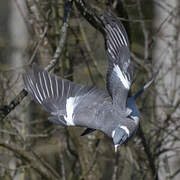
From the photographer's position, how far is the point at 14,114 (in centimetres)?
461

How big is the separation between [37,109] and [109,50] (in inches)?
140

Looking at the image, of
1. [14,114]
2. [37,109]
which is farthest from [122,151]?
[37,109]

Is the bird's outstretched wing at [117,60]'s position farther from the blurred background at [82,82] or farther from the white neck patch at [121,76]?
the blurred background at [82,82]

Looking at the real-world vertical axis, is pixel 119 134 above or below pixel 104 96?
A: below

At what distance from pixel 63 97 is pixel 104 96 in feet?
1.03

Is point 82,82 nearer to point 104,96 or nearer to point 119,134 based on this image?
point 104,96

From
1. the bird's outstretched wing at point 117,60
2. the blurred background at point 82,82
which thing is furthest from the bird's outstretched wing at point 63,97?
the blurred background at point 82,82

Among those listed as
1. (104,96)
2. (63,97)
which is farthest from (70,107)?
(104,96)

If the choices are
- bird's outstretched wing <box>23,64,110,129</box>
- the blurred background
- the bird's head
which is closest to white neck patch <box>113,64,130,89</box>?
bird's outstretched wing <box>23,64,110,129</box>

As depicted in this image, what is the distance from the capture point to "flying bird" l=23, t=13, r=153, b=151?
2.92m

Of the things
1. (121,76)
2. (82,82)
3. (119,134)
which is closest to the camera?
(119,134)

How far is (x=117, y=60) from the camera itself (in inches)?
120

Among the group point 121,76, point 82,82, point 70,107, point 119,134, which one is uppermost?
point 121,76

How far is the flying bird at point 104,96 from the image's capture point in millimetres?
2920
